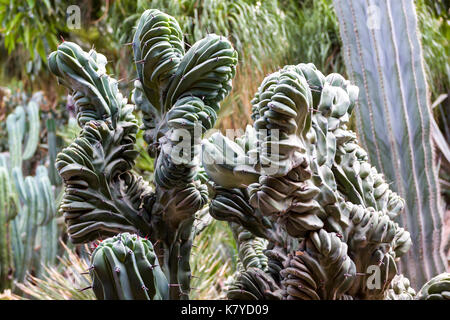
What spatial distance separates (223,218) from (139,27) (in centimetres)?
24

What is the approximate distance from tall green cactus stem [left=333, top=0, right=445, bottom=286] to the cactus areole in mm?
865

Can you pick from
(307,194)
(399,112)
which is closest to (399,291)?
(307,194)

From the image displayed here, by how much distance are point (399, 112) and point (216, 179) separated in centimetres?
104

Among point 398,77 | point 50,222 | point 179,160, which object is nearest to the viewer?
point 179,160

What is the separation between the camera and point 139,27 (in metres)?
0.66

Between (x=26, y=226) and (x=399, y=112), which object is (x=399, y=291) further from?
(x=26, y=226)

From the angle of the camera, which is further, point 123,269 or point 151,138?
point 151,138

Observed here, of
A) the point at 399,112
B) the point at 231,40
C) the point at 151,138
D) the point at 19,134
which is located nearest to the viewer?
the point at 151,138

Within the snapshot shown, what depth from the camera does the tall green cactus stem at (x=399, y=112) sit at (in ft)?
4.92

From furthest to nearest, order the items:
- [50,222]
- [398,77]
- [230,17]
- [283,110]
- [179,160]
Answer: [50,222] < [230,17] < [398,77] < [179,160] < [283,110]

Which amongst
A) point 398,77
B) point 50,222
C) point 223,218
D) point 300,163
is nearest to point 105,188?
point 223,218

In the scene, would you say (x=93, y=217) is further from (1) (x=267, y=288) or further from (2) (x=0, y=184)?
(2) (x=0, y=184)

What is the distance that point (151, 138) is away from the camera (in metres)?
0.66

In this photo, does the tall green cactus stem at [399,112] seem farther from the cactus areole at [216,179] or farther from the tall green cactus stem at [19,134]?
the tall green cactus stem at [19,134]
